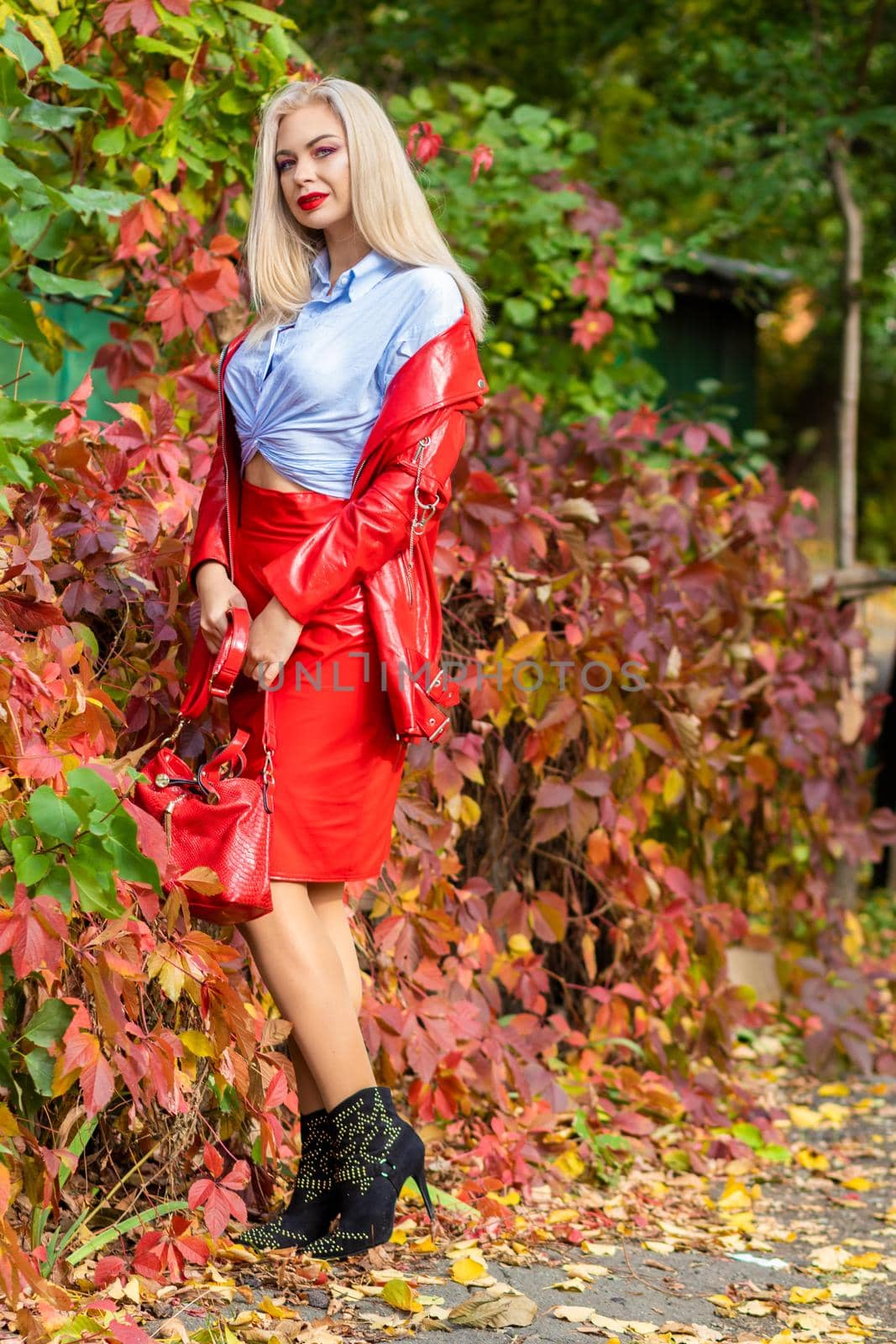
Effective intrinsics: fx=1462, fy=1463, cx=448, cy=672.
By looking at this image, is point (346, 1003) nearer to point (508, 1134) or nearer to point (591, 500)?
point (508, 1134)

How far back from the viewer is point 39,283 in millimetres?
2447

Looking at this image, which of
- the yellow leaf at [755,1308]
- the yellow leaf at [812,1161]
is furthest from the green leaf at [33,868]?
the yellow leaf at [812,1161]

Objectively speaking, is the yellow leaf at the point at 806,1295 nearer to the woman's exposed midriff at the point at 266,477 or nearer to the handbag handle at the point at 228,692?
the handbag handle at the point at 228,692

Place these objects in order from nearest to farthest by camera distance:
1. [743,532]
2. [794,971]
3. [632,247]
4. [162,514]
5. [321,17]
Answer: [162,514] < [743,532] < [794,971] < [632,247] < [321,17]

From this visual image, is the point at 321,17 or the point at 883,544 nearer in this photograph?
the point at 321,17

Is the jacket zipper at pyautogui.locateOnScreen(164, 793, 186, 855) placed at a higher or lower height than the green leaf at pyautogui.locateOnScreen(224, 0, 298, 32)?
lower

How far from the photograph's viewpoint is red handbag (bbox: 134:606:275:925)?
2279mm

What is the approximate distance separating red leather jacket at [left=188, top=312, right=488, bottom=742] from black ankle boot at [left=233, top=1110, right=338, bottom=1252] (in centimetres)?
71

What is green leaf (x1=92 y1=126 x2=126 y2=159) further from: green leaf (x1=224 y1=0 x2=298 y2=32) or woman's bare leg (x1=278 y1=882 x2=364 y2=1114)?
woman's bare leg (x1=278 y1=882 x2=364 y2=1114)

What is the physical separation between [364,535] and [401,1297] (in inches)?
48.3

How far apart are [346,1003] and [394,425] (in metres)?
0.98

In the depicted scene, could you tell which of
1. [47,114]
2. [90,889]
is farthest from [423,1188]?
[47,114]

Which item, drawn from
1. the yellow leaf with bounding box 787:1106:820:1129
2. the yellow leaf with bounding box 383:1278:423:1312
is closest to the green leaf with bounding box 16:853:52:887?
the yellow leaf with bounding box 383:1278:423:1312

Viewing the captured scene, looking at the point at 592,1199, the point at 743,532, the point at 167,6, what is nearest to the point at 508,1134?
the point at 592,1199
